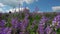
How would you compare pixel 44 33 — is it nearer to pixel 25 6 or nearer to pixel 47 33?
pixel 47 33

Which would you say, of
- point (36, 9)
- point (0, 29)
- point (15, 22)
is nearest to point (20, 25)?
point (15, 22)

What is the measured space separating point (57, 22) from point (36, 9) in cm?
157

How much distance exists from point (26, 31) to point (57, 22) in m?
0.20

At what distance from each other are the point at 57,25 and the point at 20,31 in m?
0.24

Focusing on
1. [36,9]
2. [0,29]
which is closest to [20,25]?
[0,29]

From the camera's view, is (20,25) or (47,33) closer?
(47,33)

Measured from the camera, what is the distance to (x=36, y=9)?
9.12 feet

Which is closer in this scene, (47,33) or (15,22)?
(47,33)

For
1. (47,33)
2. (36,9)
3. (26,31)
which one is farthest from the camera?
(36,9)

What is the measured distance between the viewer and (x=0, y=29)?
3.63 feet

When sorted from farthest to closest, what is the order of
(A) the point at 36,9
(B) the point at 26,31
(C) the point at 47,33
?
(A) the point at 36,9 < (B) the point at 26,31 < (C) the point at 47,33

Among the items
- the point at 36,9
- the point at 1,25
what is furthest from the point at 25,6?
the point at 1,25

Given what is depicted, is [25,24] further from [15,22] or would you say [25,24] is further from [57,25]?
[57,25]

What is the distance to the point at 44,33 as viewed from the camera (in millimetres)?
1129
